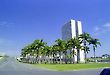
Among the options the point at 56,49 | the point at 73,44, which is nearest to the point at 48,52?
the point at 56,49

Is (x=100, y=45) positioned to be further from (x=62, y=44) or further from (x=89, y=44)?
(x=62, y=44)

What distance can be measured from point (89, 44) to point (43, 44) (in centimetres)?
3081

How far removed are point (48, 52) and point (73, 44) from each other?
3390cm

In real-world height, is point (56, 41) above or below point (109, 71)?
above

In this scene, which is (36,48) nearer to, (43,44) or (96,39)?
(43,44)

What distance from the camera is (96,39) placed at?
113m

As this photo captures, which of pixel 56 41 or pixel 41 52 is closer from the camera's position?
pixel 56 41

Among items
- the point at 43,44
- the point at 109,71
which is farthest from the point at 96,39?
the point at 109,71

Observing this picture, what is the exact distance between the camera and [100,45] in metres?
115

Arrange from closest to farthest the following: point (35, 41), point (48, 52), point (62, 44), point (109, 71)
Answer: point (109, 71) < point (62, 44) < point (35, 41) < point (48, 52)

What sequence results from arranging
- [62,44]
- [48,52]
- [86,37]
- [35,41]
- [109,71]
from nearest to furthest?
[109,71]
[86,37]
[62,44]
[35,41]
[48,52]

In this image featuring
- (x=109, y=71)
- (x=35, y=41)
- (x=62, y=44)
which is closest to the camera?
(x=109, y=71)

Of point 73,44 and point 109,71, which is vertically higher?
point 73,44

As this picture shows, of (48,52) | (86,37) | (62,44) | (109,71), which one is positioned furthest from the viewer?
(48,52)
